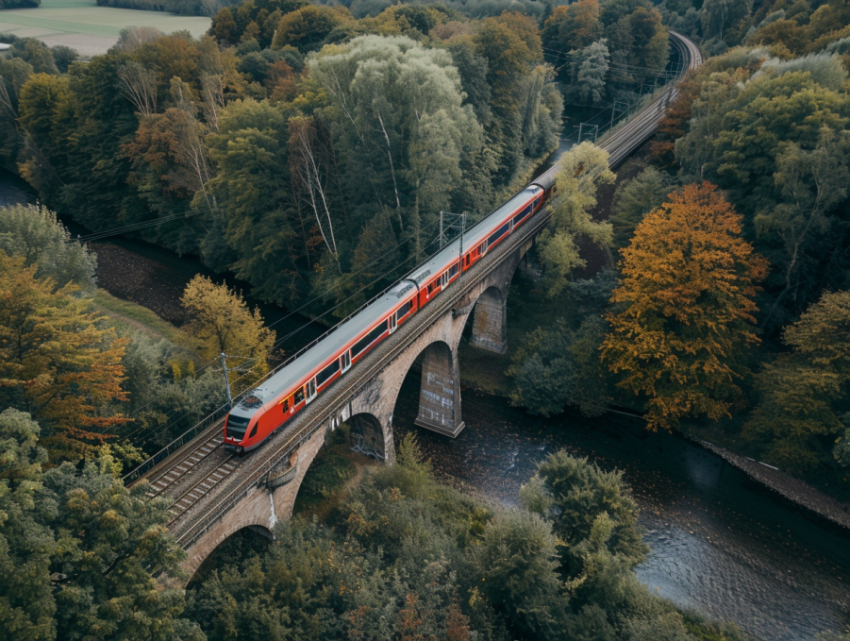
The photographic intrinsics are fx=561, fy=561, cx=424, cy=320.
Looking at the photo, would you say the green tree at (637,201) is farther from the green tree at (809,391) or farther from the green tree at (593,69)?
the green tree at (593,69)

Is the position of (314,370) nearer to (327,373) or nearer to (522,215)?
(327,373)

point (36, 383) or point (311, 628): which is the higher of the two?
point (36, 383)

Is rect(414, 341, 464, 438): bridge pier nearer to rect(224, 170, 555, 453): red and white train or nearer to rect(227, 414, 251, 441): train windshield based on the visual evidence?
rect(224, 170, 555, 453): red and white train

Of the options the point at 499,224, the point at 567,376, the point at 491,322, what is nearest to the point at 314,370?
the point at 499,224

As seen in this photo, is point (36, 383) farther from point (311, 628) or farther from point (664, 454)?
point (664, 454)

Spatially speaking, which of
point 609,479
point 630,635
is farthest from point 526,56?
point 630,635

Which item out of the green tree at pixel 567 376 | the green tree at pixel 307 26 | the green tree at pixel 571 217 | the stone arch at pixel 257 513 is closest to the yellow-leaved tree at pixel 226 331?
the stone arch at pixel 257 513
